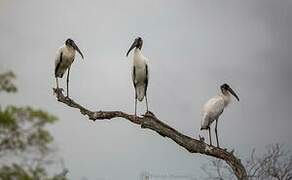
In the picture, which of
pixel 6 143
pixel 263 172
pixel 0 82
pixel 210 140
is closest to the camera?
pixel 6 143

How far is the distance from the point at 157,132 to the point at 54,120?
3734mm

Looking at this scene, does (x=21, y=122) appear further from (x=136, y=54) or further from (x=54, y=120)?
(x=136, y=54)

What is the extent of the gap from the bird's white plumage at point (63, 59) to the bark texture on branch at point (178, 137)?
12.4 ft

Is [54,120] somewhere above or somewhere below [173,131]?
below

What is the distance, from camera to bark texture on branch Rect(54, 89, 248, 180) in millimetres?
8695

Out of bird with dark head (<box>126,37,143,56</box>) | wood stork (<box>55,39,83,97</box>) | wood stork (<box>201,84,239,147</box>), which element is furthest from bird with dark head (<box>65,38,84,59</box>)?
wood stork (<box>201,84,239,147</box>)

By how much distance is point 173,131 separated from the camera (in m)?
8.98

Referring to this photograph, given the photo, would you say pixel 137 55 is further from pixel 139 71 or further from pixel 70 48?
pixel 70 48

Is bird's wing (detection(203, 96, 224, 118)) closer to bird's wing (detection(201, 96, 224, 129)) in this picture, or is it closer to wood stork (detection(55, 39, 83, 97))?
bird's wing (detection(201, 96, 224, 129))

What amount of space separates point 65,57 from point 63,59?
58mm

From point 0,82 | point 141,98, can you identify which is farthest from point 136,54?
point 0,82

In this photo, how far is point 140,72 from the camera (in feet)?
39.3

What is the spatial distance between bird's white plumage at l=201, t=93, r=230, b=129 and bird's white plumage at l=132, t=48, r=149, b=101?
122cm

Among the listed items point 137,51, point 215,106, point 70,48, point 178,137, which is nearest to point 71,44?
point 70,48
